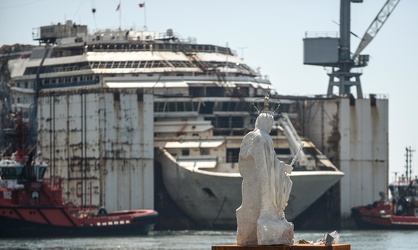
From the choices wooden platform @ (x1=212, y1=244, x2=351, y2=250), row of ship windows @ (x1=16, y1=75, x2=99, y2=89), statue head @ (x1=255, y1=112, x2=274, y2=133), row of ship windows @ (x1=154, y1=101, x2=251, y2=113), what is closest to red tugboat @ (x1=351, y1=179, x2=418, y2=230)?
row of ship windows @ (x1=154, y1=101, x2=251, y2=113)

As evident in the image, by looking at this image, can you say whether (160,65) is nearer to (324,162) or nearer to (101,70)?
(101,70)

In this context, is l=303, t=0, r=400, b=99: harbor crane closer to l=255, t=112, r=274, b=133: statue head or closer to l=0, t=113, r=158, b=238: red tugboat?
l=0, t=113, r=158, b=238: red tugboat

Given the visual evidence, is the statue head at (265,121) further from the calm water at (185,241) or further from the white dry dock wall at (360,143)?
the white dry dock wall at (360,143)

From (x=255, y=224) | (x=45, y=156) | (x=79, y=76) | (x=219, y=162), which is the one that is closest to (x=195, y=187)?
(x=219, y=162)

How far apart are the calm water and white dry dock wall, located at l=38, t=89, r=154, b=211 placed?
342 cm

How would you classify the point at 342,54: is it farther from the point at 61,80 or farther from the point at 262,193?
the point at 262,193

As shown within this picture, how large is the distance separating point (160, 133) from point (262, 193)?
8379 centimetres

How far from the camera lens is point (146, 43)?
12094 centimetres

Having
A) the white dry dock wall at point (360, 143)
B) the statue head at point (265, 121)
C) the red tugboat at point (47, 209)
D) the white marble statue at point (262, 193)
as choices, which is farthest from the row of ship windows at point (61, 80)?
the white marble statue at point (262, 193)

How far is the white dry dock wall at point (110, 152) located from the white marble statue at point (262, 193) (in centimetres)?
7805

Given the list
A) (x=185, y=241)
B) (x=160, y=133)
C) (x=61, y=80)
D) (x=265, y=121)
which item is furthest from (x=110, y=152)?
(x=265, y=121)

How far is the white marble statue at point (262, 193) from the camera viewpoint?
2645 centimetres

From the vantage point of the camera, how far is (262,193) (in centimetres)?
2656

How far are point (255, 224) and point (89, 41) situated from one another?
9714 centimetres
